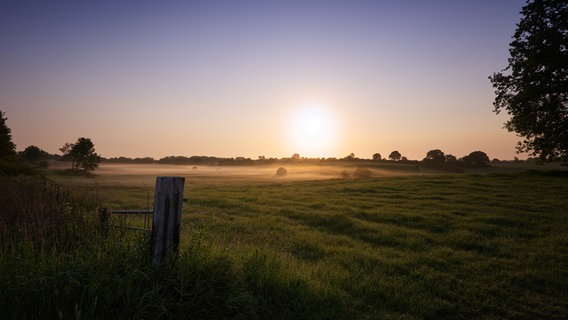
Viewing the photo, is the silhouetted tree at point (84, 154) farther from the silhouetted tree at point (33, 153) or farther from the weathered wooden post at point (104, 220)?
the weathered wooden post at point (104, 220)

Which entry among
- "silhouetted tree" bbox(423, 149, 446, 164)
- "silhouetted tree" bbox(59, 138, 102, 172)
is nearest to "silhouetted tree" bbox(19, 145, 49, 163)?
"silhouetted tree" bbox(59, 138, 102, 172)

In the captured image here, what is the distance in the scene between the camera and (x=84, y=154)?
244 ft

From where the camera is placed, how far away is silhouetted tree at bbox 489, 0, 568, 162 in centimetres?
2383

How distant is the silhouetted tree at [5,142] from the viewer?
34991 mm

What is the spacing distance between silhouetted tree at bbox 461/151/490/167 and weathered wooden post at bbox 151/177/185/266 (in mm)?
100979

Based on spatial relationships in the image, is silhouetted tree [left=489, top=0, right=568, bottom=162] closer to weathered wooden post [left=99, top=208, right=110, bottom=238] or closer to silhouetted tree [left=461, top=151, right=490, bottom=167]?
weathered wooden post [left=99, top=208, right=110, bottom=238]

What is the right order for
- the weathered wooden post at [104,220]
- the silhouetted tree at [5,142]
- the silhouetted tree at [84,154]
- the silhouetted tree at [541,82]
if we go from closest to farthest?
1. the weathered wooden post at [104,220]
2. the silhouetted tree at [541,82]
3. the silhouetted tree at [5,142]
4. the silhouetted tree at [84,154]

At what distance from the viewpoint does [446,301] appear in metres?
6.69

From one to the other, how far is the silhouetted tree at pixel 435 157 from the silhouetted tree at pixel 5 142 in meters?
97.1

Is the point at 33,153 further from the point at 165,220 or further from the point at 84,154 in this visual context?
the point at 165,220

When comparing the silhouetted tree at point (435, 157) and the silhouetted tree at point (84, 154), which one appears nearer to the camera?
the silhouetted tree at point (84, 154)

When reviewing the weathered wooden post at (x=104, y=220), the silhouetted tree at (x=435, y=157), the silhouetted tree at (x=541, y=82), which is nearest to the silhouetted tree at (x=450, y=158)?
the silhouetted tree at (x=435, y=157)

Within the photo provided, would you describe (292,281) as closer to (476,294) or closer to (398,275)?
(398,275)

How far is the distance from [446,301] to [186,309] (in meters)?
5.67
